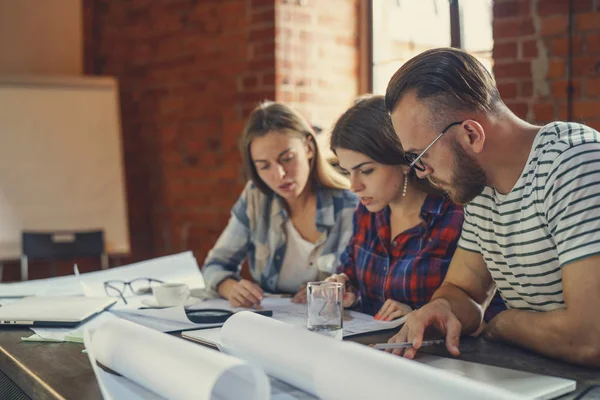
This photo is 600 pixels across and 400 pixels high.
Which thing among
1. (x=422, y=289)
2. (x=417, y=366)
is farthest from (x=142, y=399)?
(x=422, y=289)

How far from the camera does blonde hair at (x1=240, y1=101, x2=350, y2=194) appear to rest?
7.23 feet

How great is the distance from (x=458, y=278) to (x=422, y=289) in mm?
225

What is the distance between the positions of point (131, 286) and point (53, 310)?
0.44 metres

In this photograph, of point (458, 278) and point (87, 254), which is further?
point (87, 254)

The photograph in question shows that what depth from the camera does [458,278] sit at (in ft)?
4.93

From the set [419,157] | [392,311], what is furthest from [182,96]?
[419,157]

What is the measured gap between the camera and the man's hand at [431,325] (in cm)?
124

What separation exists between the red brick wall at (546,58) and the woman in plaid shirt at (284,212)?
2.09 feet

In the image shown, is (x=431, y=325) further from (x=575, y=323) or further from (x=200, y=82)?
(x=200, y=82)

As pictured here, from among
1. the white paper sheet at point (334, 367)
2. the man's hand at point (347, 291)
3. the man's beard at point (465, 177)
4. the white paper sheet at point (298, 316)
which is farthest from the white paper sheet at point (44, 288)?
the man's beard at point (465, 177)

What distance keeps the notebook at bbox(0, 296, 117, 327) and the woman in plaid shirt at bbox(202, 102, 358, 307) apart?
0.41m

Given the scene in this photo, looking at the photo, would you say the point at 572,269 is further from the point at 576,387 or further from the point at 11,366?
the point at 11,366

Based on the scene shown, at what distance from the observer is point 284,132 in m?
2.19

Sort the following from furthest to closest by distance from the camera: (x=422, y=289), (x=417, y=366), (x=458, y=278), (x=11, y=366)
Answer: (x=422, y=289) → (x=458, y=278) → (x=11, y=366) → (x=417, y=366)
